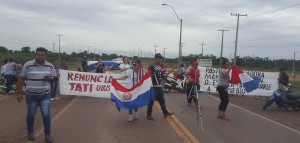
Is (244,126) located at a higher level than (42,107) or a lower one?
lower

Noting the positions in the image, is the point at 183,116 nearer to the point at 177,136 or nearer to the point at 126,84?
the point at 126,84

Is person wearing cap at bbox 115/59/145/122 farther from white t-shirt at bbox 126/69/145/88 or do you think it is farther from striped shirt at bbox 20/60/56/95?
striped shirt at bbox 20/60/56/95

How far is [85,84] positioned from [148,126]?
27.5ft

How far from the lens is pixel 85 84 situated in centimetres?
1909

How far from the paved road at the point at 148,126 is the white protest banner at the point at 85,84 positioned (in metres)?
2.87

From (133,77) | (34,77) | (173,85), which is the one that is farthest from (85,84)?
(34,77)

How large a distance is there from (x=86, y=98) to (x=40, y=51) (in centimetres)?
1075

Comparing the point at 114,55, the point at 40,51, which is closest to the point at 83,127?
the point at 40,51

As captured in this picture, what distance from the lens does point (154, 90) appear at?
12.7 m

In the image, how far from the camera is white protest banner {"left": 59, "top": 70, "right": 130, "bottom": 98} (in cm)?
1891

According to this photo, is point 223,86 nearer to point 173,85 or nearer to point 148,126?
point 148,126

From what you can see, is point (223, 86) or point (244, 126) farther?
point (223, 86)

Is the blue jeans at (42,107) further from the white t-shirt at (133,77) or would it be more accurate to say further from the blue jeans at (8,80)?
the blue jeans at (8,80)

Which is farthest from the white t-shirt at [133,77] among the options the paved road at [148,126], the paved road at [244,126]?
the paved road at [244,126]
